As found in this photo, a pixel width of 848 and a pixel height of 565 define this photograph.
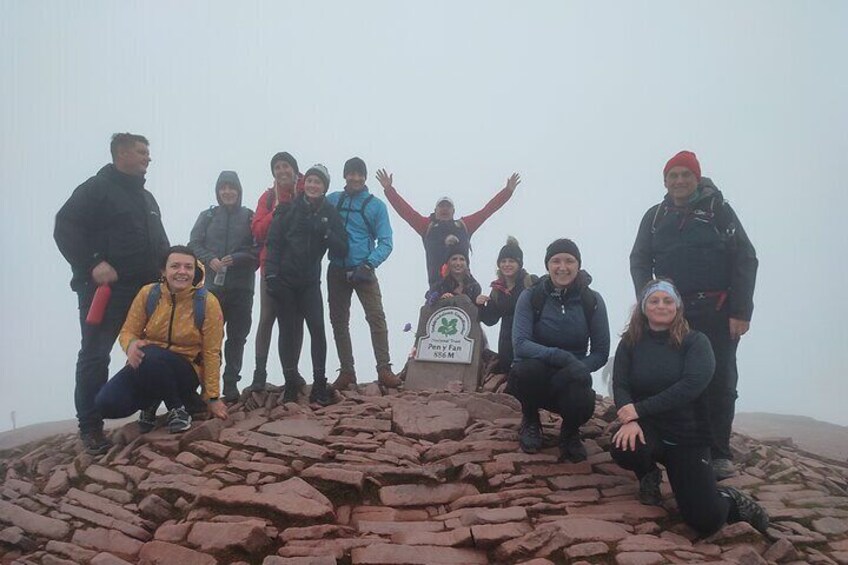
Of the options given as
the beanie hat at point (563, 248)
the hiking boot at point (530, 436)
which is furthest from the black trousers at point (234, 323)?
the beanie hat at point (563, 248)

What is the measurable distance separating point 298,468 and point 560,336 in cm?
322

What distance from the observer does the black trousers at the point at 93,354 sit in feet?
20.6

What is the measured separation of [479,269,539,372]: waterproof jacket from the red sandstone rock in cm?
543

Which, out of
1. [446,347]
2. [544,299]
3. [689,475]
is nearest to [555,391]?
[544,299]

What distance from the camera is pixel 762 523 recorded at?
4.86 m

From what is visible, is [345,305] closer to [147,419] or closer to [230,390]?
[230,390]

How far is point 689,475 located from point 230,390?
6.19 metres

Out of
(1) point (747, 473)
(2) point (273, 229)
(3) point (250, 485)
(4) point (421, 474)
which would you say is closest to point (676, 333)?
(1) point (747, 473)

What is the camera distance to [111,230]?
6598 millimetres

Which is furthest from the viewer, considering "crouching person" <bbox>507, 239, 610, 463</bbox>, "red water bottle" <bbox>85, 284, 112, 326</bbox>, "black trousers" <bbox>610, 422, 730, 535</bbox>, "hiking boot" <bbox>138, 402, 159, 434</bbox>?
"hiking boot" <bbox>138, 402, 159, 434</bbox>

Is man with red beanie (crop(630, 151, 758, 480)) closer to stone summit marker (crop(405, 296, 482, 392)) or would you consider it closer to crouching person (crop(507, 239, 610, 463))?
crouching person (crop(507, 239, 610, 463))

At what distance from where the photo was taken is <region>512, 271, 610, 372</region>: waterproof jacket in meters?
6.07

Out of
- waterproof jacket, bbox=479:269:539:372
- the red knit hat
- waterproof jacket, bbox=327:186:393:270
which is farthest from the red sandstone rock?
the red knit hat

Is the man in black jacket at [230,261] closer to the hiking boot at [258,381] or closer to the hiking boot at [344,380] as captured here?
the hiking boot at [258,381]
